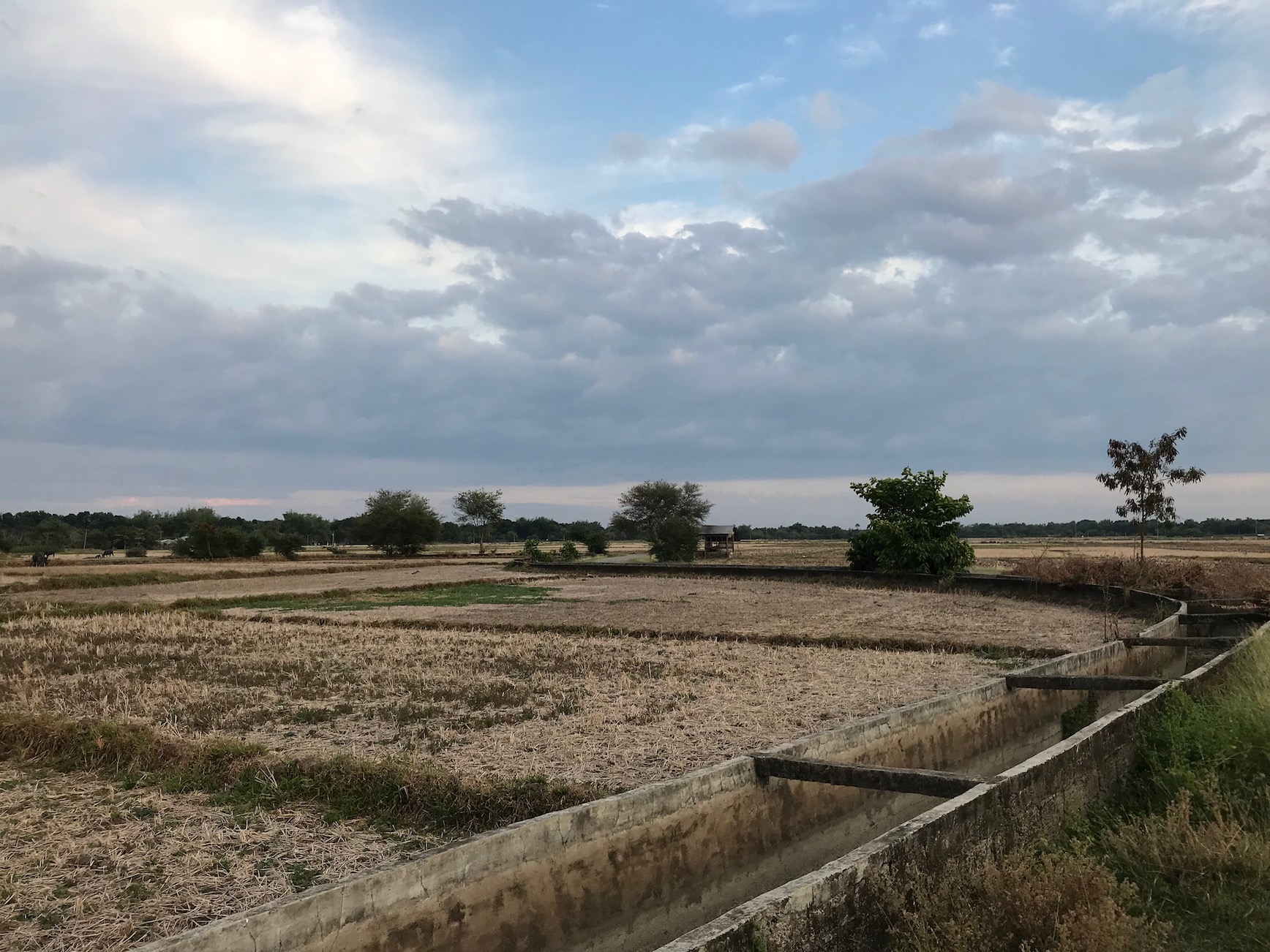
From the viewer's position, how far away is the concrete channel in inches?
142

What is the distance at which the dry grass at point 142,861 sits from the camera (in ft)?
15.3

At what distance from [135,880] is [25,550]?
308ft

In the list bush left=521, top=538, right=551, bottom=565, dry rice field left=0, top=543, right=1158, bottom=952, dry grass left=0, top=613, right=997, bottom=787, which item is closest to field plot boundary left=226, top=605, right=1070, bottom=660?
dry rice field left=0, top=543, right=1158, bottom=952

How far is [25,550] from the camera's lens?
8188 centimetres

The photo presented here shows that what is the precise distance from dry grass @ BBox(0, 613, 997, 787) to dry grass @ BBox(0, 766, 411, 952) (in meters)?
1.54

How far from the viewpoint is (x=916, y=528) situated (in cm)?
3100

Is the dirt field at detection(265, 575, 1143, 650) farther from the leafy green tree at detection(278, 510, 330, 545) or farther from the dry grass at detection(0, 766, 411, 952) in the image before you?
the leafy green tree at detection(278, 510, 330, 545)

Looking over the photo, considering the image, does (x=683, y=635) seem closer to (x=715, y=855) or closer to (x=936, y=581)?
(x=715, y=855)

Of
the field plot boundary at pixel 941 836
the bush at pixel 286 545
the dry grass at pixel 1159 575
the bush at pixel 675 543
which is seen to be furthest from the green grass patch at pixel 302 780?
the bush at pixel 286 545

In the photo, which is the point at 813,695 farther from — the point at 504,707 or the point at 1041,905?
the point at 1041,905

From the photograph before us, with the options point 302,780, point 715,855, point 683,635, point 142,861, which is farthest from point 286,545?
point 715,855

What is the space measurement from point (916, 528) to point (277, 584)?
24.4 meters

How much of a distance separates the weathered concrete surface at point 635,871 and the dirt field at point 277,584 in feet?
79.8

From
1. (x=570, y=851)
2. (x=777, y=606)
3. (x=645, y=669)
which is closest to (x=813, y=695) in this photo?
(x=645, y=669)
